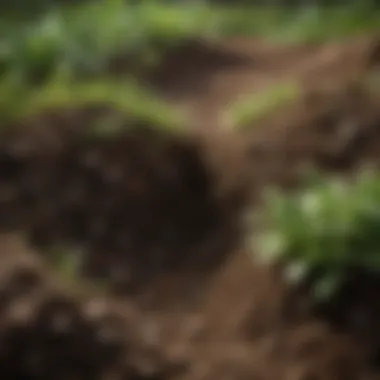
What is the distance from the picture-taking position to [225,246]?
4.20 metres

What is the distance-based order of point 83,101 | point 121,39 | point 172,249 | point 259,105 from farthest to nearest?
point 121,39 → point 259,105 → point 83,101 → point 172,249

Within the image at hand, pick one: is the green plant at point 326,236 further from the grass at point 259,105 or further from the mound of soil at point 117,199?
the grass at point 259,105

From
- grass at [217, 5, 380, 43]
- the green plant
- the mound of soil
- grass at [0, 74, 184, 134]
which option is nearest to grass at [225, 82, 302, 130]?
grass at [0, 74, 184, 134]

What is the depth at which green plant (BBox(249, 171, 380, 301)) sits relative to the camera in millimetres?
3512

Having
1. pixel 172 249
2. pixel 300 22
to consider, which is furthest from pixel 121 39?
pixel 172 249

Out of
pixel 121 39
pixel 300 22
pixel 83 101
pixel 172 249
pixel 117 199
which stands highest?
pixel 300 22

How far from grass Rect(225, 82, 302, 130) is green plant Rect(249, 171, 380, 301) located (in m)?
1.29

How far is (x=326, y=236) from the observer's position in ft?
11.7

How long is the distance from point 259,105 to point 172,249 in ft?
4.22

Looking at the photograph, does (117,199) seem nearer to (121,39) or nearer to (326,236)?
(326,236)

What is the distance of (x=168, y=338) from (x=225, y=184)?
1257mm

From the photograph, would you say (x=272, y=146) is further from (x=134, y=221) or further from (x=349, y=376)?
(x=349, y=376)

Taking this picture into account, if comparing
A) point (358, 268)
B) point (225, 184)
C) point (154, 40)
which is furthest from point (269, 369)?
point (154, 40)

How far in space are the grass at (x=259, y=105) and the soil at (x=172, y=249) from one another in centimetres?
8
